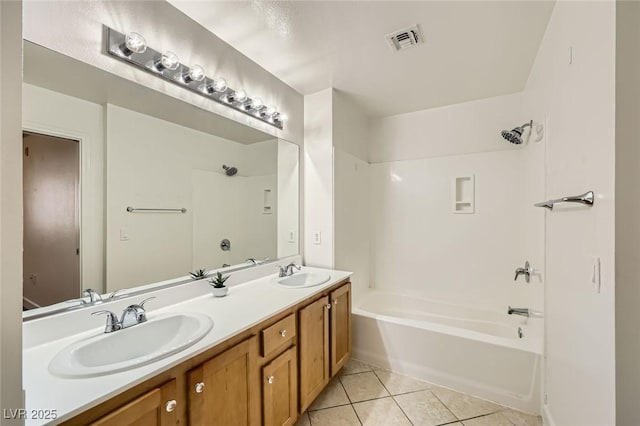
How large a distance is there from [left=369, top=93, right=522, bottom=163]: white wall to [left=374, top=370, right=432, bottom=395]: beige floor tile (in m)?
2.15

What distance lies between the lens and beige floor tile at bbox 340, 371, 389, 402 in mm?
1967

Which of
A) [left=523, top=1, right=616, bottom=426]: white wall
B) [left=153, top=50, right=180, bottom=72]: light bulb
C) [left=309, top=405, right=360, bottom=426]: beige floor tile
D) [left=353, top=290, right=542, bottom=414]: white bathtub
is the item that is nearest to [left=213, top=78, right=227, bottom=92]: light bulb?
[left=153, top=50, right=180, bottom=72]: light bulb

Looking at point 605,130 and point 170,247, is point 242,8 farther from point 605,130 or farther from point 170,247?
point 605,130

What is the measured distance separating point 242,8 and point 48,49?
94 cm

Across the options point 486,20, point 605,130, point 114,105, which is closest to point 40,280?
point 114,105

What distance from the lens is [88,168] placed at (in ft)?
4.01

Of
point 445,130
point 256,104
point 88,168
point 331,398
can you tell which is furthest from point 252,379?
point 445,130

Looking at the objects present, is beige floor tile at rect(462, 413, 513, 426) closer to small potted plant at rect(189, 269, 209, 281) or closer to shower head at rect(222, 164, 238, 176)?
small potted plant at rect(189, 269, 209, 281)

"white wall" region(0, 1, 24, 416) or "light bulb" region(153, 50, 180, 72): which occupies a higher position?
"light bulb" region(153, 50, 180, 72)

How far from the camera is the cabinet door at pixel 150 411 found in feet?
2.53

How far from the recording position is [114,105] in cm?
129

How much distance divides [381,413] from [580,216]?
164 centimetres

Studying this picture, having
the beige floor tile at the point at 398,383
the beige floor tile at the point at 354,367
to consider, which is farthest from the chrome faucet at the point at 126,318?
the beige floor tile at the point at 398,383

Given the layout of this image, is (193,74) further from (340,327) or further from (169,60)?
(340,327)
